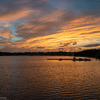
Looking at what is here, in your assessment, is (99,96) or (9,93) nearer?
(99,96)

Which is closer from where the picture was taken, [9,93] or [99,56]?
[9,93]

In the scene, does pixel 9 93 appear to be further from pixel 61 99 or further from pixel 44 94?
pixel 61 99

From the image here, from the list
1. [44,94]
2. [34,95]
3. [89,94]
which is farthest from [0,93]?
[89,94]

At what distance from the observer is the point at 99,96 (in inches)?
880

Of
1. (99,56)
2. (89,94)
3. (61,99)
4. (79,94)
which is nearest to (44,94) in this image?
(61,99)

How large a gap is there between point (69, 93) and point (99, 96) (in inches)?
203

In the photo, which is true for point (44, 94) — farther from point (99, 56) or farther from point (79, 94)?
point (99, 56)

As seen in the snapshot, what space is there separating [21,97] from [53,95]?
→ 18.0ft

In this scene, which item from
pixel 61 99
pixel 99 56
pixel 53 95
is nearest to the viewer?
pixel 61 99

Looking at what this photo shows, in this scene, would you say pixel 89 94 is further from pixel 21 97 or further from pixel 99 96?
pixel 21 97

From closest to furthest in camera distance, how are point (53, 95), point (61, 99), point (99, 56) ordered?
1. point (61, 99)
2. point (53, 95)
3. point (99, 56)

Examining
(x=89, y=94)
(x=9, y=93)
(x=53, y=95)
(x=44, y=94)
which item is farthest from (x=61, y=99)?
(x=9, y=93)

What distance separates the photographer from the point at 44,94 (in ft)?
77.6

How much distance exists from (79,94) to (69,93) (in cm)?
180
